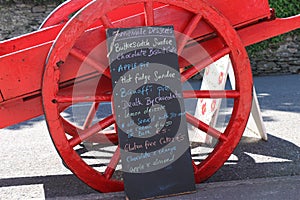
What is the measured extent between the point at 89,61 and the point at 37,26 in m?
5.88

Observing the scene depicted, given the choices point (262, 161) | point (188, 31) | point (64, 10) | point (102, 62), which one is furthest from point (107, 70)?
point (262, 161)

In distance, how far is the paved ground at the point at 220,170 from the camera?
2412 millimetres

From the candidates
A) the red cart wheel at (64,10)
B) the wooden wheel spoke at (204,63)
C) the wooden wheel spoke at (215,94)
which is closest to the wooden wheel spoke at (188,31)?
the wooden wheel spoke at (204,63)

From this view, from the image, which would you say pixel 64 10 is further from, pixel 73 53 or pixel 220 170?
pixel 220 170

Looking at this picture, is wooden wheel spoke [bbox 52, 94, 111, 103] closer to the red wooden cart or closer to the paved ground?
the red wooden cart

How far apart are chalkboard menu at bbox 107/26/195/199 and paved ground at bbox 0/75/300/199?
16 cm

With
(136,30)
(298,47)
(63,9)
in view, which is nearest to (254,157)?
(136,30)

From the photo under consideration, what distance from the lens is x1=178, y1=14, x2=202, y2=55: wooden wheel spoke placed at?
93.6 inches

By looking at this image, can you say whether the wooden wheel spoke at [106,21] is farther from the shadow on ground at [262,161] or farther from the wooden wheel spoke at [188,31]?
the shadow on ground at [262,161]

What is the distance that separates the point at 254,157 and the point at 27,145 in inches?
76.4

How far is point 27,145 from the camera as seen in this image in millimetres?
3834

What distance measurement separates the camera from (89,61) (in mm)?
2312

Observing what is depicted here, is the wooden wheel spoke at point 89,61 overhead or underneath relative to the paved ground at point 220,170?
overhead

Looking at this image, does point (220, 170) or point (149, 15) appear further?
point (220, 170)
